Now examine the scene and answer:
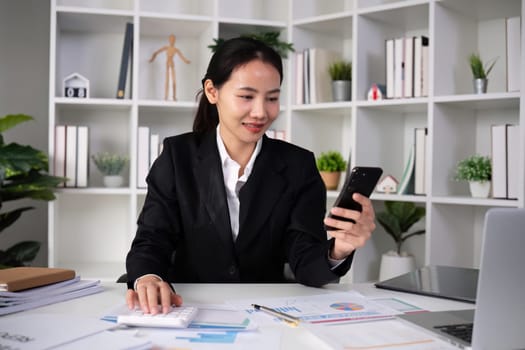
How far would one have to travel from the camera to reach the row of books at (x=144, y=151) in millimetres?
2945

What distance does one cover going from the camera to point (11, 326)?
3.43 feet

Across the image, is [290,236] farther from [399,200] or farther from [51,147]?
[51,147]

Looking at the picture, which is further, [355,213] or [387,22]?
[387,22]

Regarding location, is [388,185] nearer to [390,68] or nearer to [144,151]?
[390,68]

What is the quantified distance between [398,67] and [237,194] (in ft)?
4.37

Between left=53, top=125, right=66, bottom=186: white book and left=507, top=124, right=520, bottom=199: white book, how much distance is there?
2.08 metres

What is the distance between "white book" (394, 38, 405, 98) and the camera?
276 centimetres

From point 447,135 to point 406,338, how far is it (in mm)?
1775

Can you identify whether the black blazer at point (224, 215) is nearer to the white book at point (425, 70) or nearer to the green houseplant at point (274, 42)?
the white book at point (425, 70)

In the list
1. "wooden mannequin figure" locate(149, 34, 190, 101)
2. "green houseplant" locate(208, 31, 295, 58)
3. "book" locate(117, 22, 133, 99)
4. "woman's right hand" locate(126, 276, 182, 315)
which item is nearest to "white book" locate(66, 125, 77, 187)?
"book" locate(117, 22, 133, 99)

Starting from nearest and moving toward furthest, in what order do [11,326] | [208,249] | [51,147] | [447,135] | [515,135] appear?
[11,326] < [208,249] < [515,135] < [447,135] < [51,147]

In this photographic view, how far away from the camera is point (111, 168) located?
3.03 metres

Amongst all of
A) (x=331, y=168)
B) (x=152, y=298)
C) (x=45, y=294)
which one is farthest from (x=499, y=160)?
(x=45, y=294)

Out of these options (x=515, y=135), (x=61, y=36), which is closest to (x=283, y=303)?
(x=515, y=135)
